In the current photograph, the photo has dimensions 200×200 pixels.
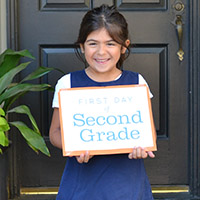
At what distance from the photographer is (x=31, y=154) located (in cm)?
259

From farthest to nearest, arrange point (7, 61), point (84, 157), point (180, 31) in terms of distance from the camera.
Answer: point (180, 31) < point (7, 61) < point (84, 157)

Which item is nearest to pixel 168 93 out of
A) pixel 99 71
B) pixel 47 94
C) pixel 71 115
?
pixel 47 94

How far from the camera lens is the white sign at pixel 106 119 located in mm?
1563

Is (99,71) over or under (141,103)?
over

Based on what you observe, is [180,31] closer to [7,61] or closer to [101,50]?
[101,50]

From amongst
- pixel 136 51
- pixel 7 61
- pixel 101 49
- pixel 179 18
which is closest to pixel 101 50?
pixel 101 49

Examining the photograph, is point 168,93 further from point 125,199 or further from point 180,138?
point 125,199

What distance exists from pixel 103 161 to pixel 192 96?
1.08 metres

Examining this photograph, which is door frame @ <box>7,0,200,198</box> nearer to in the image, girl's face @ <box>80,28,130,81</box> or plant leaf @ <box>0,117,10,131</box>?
plant leaf @ <box>0,117,10,131</box>

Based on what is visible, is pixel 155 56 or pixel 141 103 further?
pixel 155 56

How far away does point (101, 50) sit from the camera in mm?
1650

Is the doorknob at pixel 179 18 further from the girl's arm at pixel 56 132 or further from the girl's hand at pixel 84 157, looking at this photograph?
the girl's hand at pixel 84 157

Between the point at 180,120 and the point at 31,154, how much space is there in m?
1.02

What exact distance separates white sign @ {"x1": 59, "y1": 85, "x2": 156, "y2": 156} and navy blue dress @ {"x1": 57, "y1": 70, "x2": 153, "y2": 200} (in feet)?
0.44
